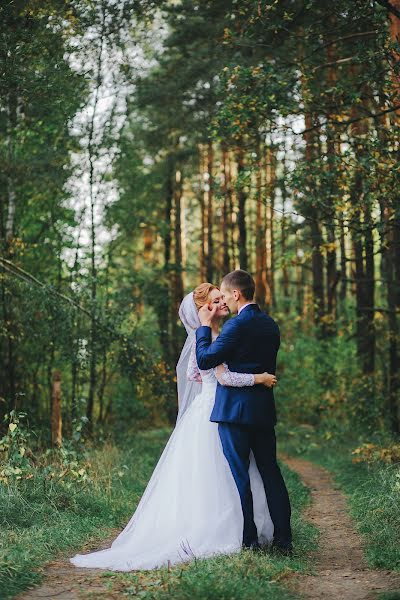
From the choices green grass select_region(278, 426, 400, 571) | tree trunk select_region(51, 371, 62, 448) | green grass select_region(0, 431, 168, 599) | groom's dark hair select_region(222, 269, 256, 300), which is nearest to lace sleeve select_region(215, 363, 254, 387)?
groom's dark hair select_region(222, 269, 256, 300)

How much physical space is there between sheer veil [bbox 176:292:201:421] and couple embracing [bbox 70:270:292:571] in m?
0.34

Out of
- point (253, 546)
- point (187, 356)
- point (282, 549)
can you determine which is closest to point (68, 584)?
point (253, 546)

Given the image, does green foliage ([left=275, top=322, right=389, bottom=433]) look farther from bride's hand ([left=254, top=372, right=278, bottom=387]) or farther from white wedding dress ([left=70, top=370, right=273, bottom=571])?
bride's hand ([left=254, top=372, right=278, bottom=387])

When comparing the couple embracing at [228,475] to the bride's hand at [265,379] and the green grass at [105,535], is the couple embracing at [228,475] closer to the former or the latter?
the bride's hand at [265,379]

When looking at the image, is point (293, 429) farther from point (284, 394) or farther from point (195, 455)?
point (195, 455)

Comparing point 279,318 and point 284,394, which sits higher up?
point 279,318

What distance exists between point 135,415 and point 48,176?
27.1 ft

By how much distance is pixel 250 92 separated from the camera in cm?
1091

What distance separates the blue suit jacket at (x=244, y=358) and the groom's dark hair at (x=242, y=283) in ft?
0.36

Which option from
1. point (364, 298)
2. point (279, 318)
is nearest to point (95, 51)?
point (364, 298)

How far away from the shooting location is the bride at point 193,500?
19.2ft

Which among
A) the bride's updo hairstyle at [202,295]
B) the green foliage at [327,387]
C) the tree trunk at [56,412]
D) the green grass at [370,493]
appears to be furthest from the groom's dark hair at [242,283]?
the green foliage at [327,387]

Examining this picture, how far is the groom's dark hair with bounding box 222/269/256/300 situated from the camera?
20.0 ft

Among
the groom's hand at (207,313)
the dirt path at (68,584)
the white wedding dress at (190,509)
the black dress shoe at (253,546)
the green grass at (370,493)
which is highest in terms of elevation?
the groom's hand at (207,313)
